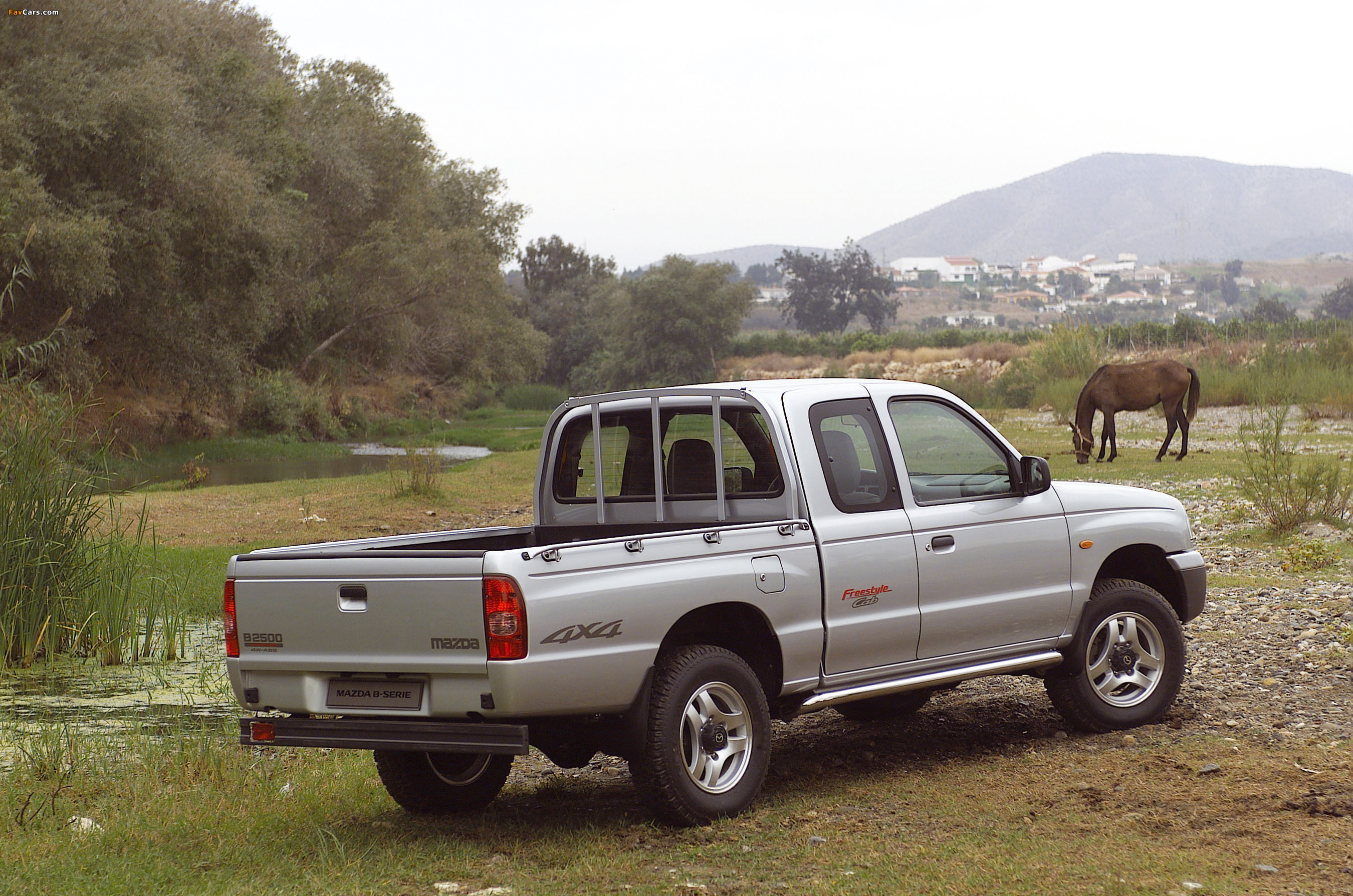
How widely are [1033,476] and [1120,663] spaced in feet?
4.16

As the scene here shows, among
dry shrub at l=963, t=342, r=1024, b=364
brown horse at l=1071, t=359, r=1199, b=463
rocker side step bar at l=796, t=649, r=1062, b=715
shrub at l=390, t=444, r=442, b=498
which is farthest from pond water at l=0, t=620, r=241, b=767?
dry shrub at l=963, t=342, r=1024, b=364

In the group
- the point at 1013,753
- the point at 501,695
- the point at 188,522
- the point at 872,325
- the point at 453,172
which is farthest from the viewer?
the point at 872,325

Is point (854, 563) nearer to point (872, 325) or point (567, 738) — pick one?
point (567, 738)

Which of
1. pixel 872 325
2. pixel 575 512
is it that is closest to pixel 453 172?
pixel 575 512

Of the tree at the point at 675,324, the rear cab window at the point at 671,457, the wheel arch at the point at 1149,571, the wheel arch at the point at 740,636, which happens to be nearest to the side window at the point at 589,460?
the rear cab window at the point at 671,457

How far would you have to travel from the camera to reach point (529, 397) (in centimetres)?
8275

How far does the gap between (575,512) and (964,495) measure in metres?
2.19

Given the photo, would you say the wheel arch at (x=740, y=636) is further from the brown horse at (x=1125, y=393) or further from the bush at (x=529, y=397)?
the bush at (x=529, y=397)

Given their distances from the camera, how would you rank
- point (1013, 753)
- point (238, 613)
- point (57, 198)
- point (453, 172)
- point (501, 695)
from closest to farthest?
1. point (501, 695)
2. point (238, 613)
3. point (1013, 753)
4. point (57, 198)
5. point (453, 172)

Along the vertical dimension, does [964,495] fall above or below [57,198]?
below

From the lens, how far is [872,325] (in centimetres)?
15200

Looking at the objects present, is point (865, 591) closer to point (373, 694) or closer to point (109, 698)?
point (373, 694)

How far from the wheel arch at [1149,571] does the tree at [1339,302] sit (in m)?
118

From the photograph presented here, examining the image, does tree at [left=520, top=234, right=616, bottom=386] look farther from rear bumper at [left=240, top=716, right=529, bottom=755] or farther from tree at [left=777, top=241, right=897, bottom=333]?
rear bumper at [left=240, top=716, right=529, bottom=755]
